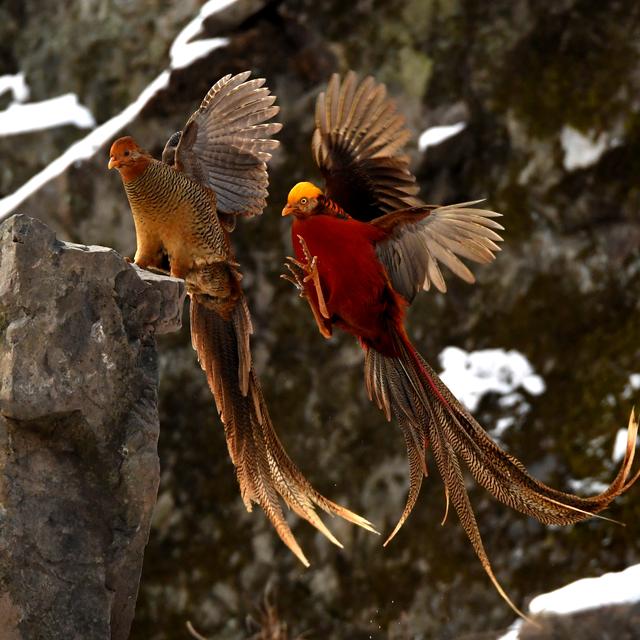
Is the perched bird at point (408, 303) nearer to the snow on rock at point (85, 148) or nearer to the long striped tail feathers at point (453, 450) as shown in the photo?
the long striped tail feathers at point (453, 450)

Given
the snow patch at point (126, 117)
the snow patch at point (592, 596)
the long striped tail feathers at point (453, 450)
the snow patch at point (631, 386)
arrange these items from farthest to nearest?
1. the snow patch at point (126, 117)
2. the snow patch at point (631, 386)
3. the snow patch at point (592, 596)
4. the long striped tail feathers at point (453, 450)

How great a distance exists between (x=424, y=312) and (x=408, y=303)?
215 centimetres

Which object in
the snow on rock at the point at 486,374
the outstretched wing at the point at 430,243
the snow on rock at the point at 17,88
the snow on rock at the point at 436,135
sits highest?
the outstretched wing at the point at 430,243

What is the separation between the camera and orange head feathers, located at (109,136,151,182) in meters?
2.25

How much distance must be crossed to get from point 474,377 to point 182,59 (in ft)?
6.04

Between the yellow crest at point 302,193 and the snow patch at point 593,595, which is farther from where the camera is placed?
the snow patch at point 593,595

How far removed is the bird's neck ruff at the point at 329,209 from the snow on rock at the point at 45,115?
9.00 ft

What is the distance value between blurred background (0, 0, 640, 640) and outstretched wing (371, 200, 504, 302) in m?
2.14

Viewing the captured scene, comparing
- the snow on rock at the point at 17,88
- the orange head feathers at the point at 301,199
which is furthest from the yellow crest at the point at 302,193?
the snow on rock at the point at 17,88

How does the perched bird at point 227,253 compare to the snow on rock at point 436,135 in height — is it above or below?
above

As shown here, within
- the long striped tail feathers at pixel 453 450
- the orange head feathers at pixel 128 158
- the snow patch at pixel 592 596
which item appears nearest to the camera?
the orange head feathers at pixel 128 158

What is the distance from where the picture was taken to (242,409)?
253 cm

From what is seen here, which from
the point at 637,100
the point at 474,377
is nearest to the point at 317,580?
the point at 474,377

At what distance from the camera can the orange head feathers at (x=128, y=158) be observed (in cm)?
225
